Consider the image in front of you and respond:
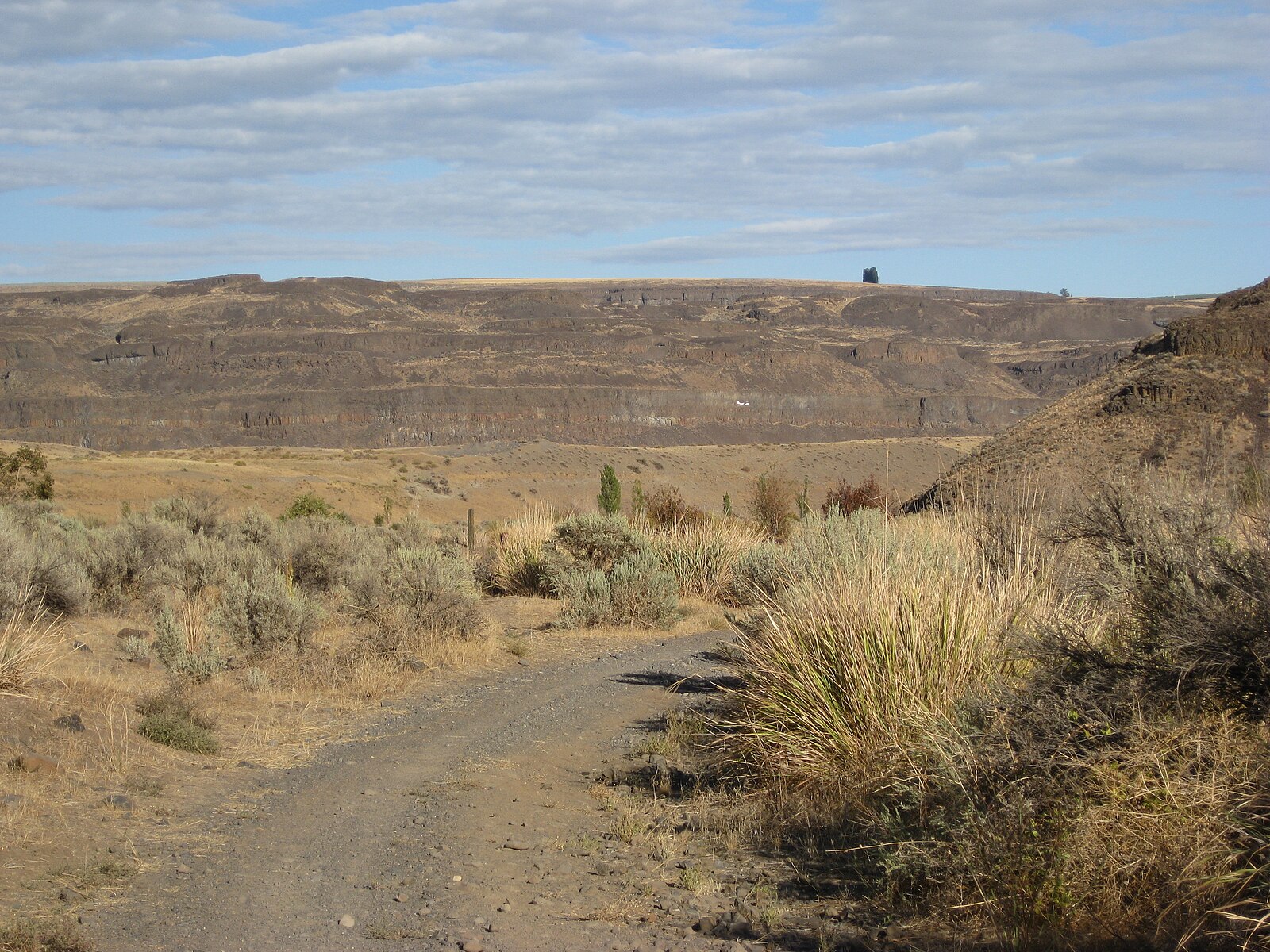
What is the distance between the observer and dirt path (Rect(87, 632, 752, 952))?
4.95 metres

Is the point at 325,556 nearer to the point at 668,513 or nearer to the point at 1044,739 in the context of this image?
the point at 668,513

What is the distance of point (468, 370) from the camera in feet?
359

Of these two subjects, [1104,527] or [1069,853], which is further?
[1104,527]

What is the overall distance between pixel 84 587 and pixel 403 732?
5.72 m

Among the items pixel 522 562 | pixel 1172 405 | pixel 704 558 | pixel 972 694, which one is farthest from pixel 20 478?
pixel 972 694

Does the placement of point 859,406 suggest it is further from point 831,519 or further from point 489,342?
point 831,519

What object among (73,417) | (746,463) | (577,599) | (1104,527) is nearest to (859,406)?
(746,463)

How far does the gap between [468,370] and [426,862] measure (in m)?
105

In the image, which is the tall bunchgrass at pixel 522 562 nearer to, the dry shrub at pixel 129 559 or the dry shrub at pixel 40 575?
the dry shrub at pixel 129 559

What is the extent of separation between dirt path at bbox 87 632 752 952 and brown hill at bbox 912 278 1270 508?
613 inches

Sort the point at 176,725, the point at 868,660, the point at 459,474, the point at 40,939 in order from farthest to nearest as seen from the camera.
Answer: the point at 459,474
the point at 176,725
the point at 868,660
the point at 40,939

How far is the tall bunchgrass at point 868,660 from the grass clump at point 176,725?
3.80m

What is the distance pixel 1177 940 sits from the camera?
13.2ft

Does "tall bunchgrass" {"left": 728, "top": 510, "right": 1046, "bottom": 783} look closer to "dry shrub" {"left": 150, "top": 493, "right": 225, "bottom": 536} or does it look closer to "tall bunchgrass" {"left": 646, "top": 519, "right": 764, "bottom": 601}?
"tall bunchgrass" {"left": 646, "top": 519, "right": 764, "bottom": 601}
